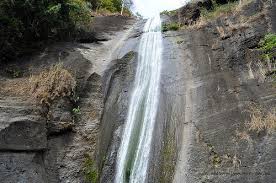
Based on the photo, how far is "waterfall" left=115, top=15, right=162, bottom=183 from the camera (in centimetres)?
1219

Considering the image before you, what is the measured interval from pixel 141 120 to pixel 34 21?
280 inches

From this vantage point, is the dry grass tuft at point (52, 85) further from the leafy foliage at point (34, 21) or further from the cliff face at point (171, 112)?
the leafy foliage at point (34, 21)

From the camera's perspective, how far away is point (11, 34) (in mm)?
17234

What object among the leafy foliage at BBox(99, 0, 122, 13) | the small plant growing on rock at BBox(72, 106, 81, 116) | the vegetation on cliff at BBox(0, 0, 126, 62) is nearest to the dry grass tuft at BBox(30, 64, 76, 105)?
the small plant growing on rock at BBox(72, 106, 81, 116)

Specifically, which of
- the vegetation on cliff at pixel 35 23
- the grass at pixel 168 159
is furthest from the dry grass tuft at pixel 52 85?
the grass at pixel 168 159

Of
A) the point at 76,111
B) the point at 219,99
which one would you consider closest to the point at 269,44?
the point at 219,99

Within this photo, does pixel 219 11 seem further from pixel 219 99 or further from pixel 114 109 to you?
pixel 114 109

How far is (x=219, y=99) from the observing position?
528 inches

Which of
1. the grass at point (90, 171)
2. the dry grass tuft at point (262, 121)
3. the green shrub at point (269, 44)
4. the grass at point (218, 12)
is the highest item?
the grass at point (218, 12)

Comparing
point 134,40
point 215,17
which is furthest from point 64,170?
point 215,17

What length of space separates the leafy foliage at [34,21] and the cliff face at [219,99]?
13.8 feet

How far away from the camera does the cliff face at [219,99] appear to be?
36.5 ft

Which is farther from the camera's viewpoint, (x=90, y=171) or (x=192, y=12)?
(x=192, y=12)

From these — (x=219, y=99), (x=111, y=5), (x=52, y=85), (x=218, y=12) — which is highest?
(x=111, y=5)
